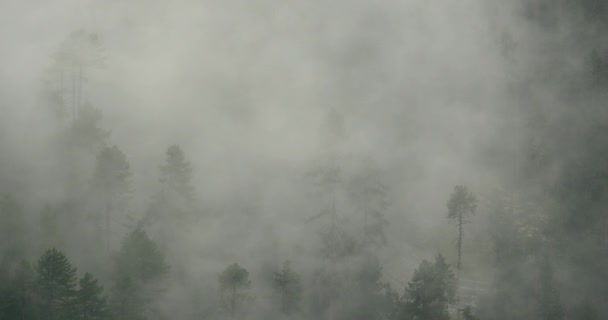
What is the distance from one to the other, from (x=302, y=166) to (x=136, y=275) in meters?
31.3

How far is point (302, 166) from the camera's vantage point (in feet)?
224

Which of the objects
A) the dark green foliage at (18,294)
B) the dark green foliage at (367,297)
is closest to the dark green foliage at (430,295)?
the dark green foliage at (367,297)

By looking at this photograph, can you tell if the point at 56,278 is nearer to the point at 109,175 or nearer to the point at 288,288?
the point at 109,175

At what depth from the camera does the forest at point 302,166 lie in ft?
153

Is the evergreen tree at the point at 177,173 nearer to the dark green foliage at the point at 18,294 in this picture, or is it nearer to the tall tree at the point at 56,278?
the tall tree at the point at 56,278

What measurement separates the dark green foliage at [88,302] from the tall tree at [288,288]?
563 inches

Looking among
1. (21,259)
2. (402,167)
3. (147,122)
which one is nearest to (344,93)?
(402,167)

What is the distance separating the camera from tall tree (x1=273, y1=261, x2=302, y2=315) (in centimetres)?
4441

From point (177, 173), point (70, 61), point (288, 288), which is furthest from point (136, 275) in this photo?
point (70, 61)

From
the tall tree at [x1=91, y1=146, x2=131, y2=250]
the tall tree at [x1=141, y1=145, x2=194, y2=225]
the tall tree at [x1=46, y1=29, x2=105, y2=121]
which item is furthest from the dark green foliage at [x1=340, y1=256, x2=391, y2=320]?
the tall tree at [x1=46, y1=29, x2=105, y2=121]

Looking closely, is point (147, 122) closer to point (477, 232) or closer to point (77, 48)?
point (77, 48)

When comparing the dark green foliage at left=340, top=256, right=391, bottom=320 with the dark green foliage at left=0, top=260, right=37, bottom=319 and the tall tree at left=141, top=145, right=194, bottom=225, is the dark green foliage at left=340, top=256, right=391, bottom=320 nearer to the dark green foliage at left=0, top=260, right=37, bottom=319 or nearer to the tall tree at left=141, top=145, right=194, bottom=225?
the tall tree at left=141, top=145, right=194, bottom=225

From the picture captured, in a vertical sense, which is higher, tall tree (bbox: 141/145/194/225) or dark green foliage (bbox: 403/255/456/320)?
tall tree (bbox: 141/145/194/225)

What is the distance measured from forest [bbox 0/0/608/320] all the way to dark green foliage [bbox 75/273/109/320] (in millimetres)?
153
